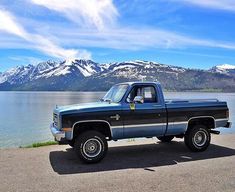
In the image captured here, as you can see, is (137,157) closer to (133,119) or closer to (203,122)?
(133,119)

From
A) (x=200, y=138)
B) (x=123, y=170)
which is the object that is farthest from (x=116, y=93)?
(x=200, y=138)

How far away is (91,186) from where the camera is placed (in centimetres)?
804

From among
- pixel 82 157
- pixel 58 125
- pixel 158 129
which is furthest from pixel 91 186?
pixel 158 129

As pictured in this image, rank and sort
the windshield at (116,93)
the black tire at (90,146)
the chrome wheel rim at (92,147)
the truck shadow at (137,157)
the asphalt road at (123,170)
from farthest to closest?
the windshield at (116,93), the chrome wheel rim at (92,147), the black tire at (90,146), the truck shadow at (137,157), the asphalt road at (123,170)

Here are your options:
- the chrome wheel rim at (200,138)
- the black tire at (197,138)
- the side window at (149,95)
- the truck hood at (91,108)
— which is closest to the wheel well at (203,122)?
the black tire at (197,138)

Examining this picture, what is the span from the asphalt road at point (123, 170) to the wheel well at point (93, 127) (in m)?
0.85

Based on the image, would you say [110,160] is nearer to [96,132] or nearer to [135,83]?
[96,132]

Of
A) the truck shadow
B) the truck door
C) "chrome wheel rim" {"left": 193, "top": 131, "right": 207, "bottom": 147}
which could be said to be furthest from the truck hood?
"chrome wheel rim" {"left": 193, "top": 131, "right": 207, "bottom": 147}

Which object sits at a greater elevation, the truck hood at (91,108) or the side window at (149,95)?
the side window at (149,95)

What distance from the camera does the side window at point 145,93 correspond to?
453 inches

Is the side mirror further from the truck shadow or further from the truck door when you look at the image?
the truck shadow

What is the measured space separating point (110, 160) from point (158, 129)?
1.86 metres

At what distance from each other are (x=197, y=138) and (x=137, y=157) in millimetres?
2390

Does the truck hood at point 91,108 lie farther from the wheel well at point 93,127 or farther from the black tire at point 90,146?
the black tire at point 90,146
